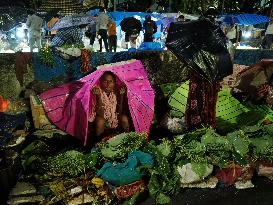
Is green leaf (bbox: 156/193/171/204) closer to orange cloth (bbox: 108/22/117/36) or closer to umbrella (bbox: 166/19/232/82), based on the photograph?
umbrella (bbox: 166/19/232/82)

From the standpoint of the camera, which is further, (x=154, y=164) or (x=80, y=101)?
(x=80, y=101)

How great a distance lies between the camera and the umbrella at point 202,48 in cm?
518

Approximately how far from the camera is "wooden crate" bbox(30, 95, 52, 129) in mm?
6750

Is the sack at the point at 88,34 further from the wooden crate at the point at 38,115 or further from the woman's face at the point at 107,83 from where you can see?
the woman's face at the point at 107,83

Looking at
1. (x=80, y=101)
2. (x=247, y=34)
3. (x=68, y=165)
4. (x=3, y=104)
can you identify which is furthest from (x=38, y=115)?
(x=247, y=34)

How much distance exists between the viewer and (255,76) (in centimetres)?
776

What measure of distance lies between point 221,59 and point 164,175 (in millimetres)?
2012

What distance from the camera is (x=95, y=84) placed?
19.8 feet

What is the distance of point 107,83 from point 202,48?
1860mm

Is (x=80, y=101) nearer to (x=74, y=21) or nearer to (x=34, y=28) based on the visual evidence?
(x=34, y=28)

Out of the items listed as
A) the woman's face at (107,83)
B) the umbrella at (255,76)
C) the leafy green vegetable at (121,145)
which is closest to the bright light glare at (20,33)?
the woman's face at (107,83)

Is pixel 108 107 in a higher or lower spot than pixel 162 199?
higher

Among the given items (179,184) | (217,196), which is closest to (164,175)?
(179,184)

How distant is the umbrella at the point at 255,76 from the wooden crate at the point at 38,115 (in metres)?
4.57
